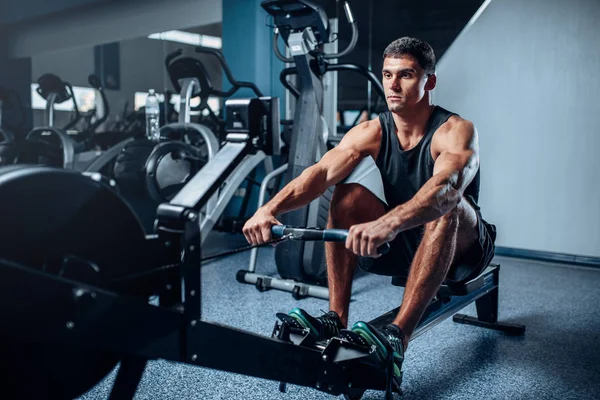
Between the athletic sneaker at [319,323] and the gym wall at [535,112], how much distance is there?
2448 mm

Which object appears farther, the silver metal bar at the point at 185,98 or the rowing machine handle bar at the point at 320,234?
the silver metal bar at the point at 185,98

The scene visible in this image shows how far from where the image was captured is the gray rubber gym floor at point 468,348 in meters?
1.67

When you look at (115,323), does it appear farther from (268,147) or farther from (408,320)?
(408,320)

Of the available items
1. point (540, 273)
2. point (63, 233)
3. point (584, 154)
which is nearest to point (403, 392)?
point (63, 233)

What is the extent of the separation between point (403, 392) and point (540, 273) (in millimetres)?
2039

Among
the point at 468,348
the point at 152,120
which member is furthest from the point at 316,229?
the point at 152,120

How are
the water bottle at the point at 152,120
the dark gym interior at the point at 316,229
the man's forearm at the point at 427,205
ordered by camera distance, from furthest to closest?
the water bottle at the point at 152,120, the man's forearm at the point at 427,205, the dark gym interior at the point at 316,229

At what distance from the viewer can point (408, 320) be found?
5.07 feet

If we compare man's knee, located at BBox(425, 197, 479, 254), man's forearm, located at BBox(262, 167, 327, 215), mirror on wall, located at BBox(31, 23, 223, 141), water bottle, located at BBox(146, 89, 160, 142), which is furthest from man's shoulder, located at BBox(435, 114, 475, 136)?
mirror on wall, located at BBox(31, 23, 223, 141)

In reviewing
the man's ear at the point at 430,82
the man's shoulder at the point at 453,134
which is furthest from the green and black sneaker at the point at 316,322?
the man's ear at the point at 430,82

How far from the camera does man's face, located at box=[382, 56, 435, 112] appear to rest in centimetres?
176

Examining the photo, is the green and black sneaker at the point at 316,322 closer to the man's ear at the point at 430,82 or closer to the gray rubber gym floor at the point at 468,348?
the gray rubber gym floor at the point at 468,348

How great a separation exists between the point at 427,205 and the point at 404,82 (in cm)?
54

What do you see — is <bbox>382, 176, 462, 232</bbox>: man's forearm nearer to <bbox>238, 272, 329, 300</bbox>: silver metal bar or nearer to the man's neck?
the man's neck
